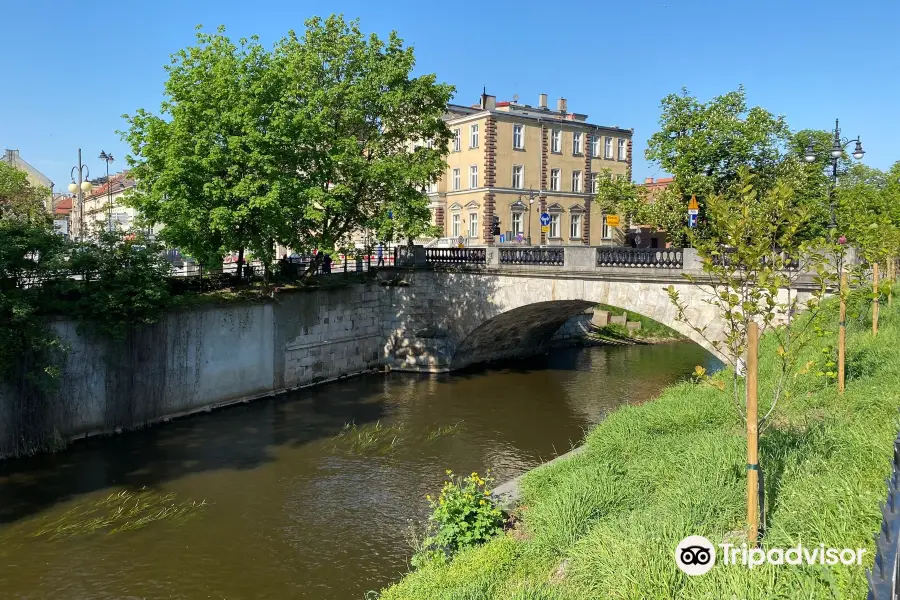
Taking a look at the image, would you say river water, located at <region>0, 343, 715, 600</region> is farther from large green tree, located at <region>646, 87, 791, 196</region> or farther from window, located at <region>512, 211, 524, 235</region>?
window, located at <region>512, 211, 524, 235</region>

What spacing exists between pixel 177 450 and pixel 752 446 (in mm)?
15460

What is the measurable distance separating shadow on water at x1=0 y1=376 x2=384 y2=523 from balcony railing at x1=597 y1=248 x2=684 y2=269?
30.1 feet

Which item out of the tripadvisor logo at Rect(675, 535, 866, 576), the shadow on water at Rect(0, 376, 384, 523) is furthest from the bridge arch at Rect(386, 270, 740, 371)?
the tripadvisor logo at Rect(675, 535, 866, 576)

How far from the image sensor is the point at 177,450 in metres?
17.9

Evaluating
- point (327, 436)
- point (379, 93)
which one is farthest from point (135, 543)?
point (379, 93)

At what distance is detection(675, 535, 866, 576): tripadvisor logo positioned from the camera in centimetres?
548

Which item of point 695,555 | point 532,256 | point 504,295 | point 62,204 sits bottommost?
point 695,555

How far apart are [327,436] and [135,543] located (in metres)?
7.07

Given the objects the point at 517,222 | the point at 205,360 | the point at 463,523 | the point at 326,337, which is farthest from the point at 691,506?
the point at 517,222

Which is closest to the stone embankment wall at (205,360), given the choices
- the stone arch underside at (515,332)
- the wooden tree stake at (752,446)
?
the stone arch underside at (515,332)

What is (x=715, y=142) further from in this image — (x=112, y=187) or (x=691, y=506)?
(x=112, y=187)

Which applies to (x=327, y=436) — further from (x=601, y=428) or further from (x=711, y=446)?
(x=711, y=446)

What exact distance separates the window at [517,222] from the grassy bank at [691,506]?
33.1 metres

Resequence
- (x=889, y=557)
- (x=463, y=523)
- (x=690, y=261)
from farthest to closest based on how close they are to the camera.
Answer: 1. (x=690, y=261)
2. (x=463, y=523)
3. (x=889, y=557)
